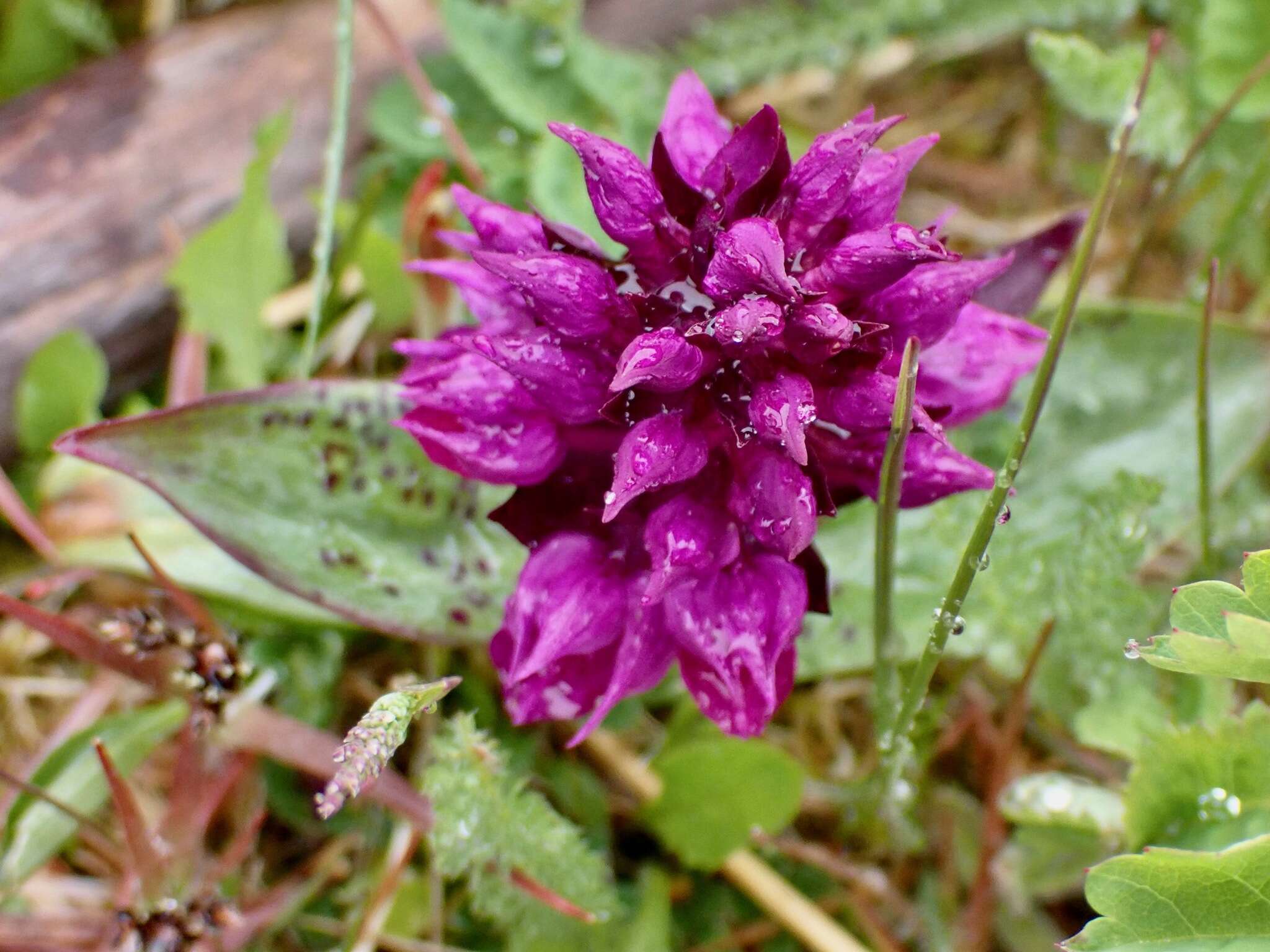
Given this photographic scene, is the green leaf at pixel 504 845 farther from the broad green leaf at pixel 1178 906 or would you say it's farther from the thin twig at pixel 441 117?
the thin twig at pixel 441 117

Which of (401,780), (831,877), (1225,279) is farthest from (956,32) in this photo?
(401,780)

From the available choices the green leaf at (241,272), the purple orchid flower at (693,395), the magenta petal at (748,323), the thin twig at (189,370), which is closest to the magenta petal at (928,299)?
the purple orchid flower at (693,395)

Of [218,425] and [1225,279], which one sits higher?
[218,425]

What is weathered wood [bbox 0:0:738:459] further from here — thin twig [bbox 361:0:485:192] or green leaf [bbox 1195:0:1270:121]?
green leaf [bbox 1195:0:1270:121]

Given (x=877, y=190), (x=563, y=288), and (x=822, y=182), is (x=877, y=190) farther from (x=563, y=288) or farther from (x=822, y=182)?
Answer: (x=563, y=288)

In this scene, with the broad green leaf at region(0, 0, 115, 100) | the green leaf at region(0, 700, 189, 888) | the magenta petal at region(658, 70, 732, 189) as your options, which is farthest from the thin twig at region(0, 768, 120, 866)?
the broad green leaf at region(0, 0, 115, 100)

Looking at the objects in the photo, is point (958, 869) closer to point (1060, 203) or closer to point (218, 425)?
point (218, 425)

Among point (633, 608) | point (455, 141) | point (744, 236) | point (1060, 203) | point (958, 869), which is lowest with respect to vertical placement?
point (958, 869)
